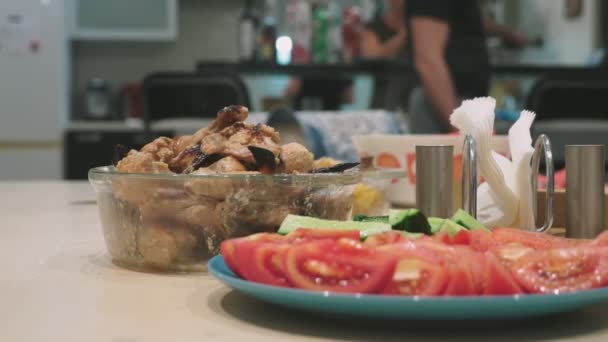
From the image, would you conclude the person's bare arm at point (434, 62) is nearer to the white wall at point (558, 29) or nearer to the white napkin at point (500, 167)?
the white napkin at point (500, 167)

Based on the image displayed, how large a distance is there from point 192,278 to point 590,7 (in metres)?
4.71

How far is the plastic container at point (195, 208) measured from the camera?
65 centimetres

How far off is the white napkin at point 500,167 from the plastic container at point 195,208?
0.16 metres

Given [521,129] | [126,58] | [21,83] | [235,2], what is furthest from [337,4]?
[521,129]

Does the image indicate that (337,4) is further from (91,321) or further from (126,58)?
(91,321)

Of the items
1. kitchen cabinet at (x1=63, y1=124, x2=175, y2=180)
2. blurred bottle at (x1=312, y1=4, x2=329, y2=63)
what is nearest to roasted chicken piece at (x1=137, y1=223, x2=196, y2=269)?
kitchen cabinet at (x1=63, y1=124, x2=175, y2=180)

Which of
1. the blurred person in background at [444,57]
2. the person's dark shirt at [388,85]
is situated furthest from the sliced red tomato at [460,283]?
the person's dark shirt at [388,85]

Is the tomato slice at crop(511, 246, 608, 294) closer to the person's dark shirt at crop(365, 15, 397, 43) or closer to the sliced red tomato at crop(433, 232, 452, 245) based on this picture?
the sliced red tomato at crop(433, 232, 452, 245)

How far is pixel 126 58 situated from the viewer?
16.8 feet

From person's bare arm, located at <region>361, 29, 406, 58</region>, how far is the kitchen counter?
10.1 feet

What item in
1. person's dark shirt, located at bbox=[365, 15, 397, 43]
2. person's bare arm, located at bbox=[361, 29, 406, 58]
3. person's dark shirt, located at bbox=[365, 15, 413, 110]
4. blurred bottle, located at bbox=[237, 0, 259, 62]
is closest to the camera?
person's dark shirt, located at bbox=[365, 15, 413, 110]

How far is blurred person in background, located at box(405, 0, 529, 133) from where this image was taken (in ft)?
8.42

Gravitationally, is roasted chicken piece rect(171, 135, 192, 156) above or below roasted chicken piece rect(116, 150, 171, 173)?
above

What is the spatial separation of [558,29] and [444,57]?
286cm
